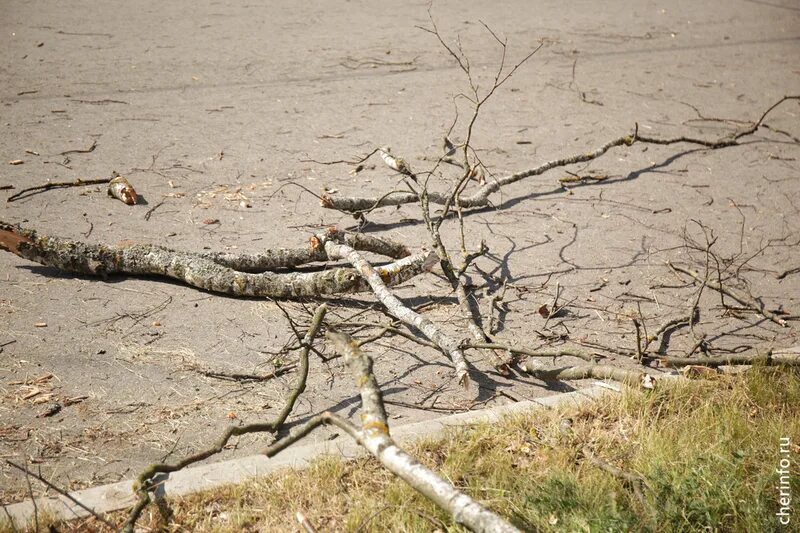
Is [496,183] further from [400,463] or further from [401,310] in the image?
[400,463]

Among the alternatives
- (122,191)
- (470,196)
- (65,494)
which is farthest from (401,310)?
(122,191)

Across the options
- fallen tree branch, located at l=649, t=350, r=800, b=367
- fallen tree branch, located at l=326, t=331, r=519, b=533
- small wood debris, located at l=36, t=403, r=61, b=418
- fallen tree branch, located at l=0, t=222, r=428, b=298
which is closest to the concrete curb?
fallen tree branch, located at l=326, t=331, r=519, b=533

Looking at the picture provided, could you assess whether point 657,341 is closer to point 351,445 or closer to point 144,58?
point 351,445

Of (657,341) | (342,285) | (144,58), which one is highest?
(144,58)

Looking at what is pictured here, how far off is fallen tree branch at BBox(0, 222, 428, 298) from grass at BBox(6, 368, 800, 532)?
4.78ft

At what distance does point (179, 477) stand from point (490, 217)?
3884 mm

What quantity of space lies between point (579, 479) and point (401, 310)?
4.78 ft

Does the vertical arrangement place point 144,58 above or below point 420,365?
above

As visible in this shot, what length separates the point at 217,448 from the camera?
→ 11.7ft

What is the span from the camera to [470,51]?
34.2 feet

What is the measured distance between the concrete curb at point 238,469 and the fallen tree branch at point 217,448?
7 cm

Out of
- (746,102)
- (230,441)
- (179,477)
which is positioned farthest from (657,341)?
(746,102)

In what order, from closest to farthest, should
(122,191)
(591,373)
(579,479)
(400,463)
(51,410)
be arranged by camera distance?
(400,463) → (579,479) → (51,410) → (591,373) → (122,191)

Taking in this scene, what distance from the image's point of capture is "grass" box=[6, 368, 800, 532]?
3.34 meters
